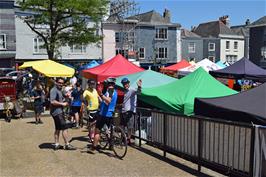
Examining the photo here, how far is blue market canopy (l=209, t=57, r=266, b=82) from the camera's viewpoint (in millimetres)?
16359

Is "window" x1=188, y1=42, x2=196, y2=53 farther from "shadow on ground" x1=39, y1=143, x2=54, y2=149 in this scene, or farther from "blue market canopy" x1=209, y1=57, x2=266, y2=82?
"shadow on ground" x1=39, y1=143, x2=54, y2=149

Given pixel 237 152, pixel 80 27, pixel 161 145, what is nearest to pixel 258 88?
pixel 237 152

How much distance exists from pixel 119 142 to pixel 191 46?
1889 inches

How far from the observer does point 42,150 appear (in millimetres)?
9133

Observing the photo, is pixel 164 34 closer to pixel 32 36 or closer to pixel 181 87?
pixel 32 36

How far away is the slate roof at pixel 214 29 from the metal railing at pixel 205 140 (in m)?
50.5

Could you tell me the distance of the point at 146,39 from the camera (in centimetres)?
5038

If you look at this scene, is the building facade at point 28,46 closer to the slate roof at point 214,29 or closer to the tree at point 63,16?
the tree at point 63,16

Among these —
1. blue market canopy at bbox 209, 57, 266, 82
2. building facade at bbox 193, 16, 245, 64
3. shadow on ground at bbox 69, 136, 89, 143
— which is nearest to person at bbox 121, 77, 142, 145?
shadow on ground at bbox 69, 136, 89, 143

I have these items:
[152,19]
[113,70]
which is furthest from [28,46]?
[113,70]

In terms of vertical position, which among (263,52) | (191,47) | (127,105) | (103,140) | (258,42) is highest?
(258,42)

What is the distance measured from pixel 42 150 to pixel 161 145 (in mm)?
2988

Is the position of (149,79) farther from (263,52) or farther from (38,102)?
(263,52)

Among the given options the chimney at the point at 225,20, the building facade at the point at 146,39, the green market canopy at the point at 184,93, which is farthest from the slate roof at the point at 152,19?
the green market canopy at the point at 184,93
